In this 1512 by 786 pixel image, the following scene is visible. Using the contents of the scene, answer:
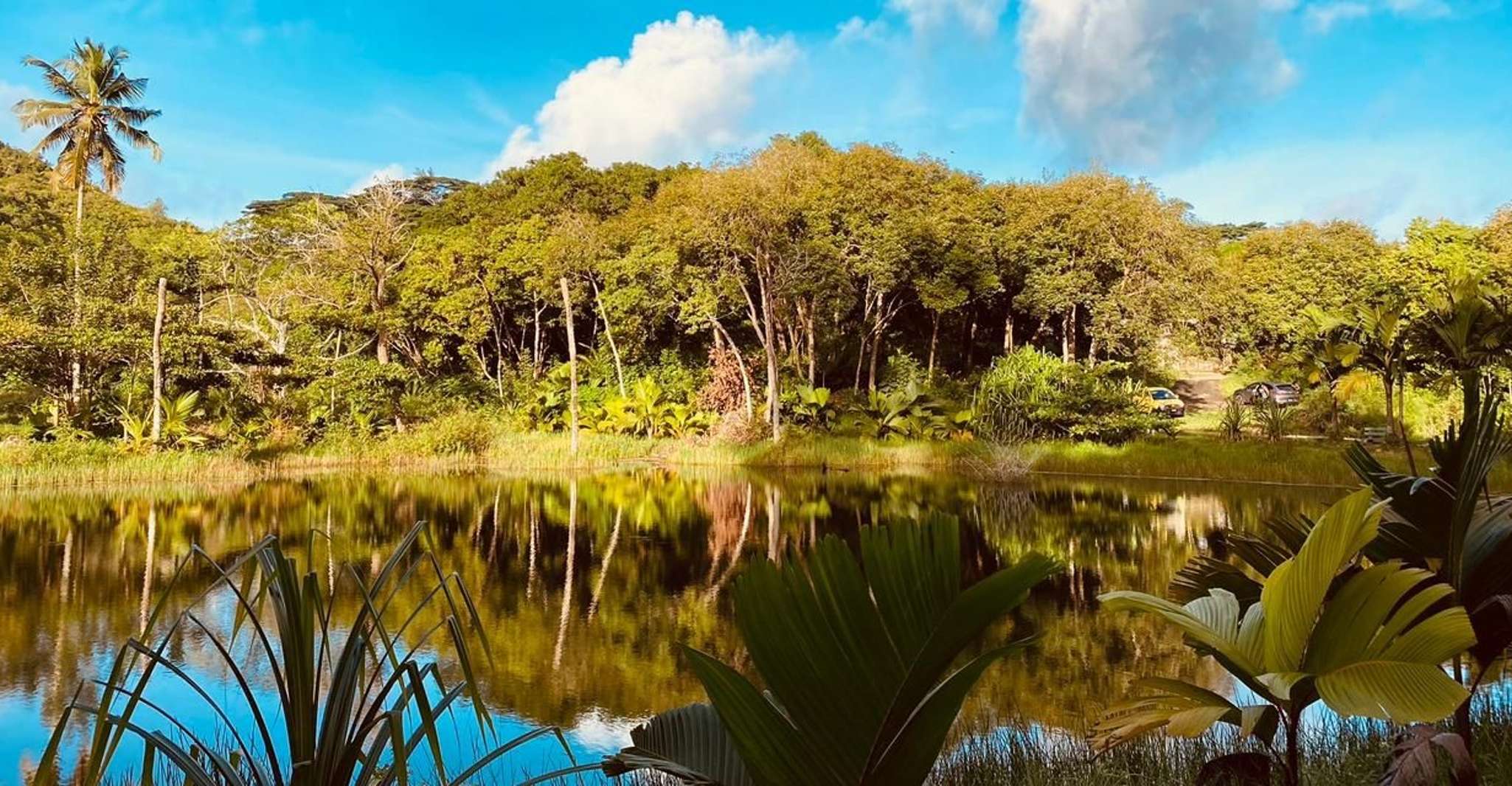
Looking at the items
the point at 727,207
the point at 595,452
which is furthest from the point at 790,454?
the point at 727,207

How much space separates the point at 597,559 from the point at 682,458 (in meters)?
10.3

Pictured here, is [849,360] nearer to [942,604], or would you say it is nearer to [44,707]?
[44,707]

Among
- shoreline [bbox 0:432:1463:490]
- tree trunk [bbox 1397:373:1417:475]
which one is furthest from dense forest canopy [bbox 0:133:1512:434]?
tree trunk [bbox 1397:373:1417:475]

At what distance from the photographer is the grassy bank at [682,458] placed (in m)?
14.1

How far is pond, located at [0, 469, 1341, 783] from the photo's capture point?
189 inches

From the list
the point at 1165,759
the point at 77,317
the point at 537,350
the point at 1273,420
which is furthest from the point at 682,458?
the point at 1165,759

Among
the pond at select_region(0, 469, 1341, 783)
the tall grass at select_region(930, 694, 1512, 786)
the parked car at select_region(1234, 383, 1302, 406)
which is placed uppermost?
the parked car at select_region(1234, 383, 1302, 406)

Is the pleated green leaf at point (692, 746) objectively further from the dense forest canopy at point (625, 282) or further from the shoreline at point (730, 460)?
the dense forest canopy at point (625, 282)

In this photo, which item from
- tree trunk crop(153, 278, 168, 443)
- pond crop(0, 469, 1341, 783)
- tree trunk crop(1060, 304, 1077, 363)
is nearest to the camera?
pond crop(0, 469, 1341, 783)

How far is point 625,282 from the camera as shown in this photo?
2180 centimetres

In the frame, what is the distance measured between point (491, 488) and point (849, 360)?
12.5 m

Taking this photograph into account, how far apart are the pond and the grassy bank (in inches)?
28.3

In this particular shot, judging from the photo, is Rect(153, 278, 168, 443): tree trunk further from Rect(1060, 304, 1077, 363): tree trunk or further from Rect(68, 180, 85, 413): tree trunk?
Rect(1060, 304, 1077, 363): tree trunk

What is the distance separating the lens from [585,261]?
21.3m
